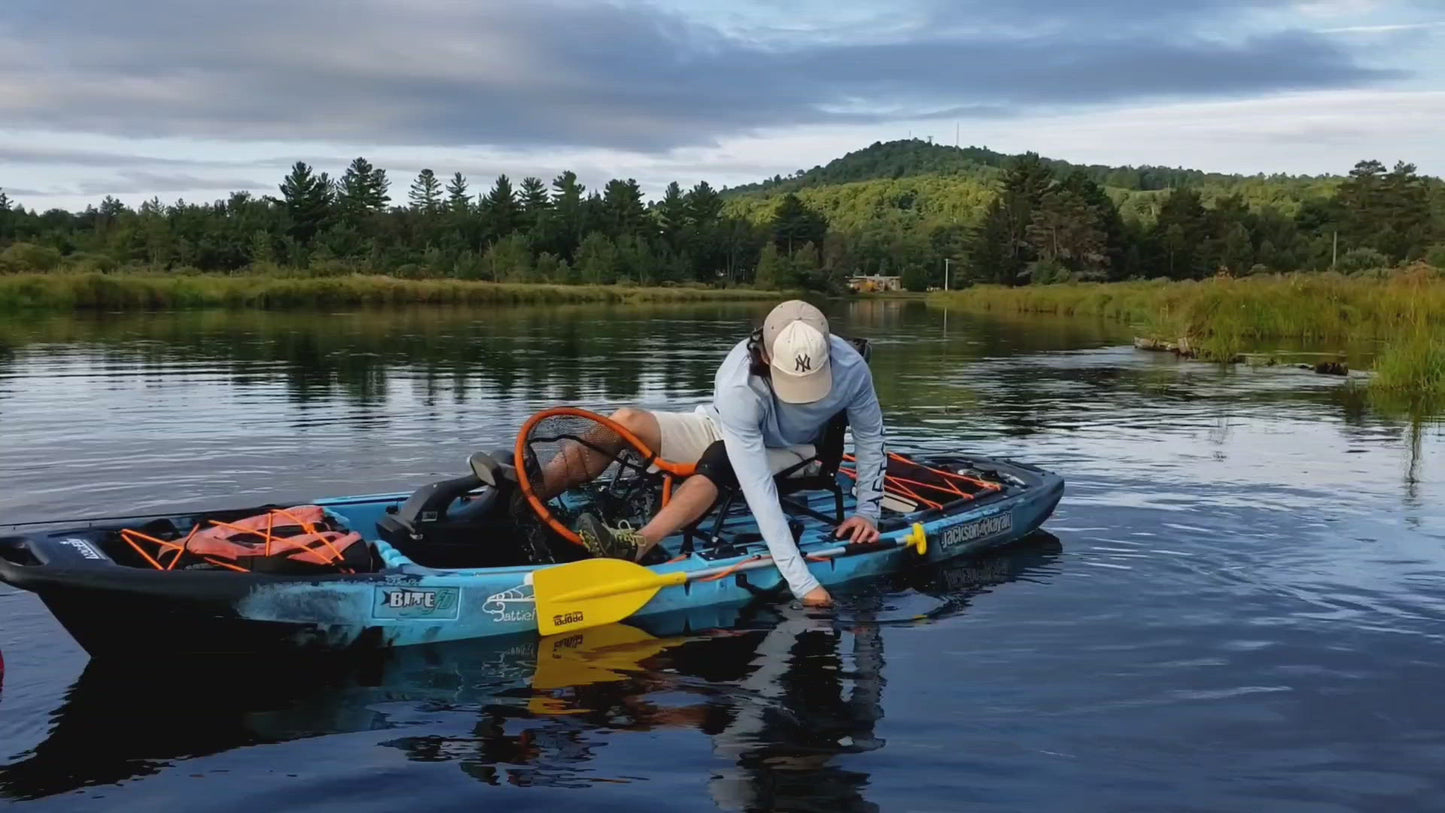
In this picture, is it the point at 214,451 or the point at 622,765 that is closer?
the point at 622,765

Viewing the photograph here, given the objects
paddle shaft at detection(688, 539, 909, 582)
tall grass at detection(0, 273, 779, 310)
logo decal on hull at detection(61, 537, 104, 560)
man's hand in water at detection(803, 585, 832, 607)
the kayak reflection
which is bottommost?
the kayak reflection

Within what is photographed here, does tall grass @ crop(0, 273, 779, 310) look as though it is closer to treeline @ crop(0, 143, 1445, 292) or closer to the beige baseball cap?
treeline @ crop(0, 143, 1445, 292)

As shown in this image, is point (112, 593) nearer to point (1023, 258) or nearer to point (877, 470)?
point (877, 470)

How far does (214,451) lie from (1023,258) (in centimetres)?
9140

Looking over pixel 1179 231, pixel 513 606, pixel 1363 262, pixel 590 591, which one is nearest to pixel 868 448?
pixel 590 591

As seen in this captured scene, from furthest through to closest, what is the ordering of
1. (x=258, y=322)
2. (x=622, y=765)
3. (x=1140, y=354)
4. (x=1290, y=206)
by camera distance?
(x=1290, y=206) → (x=258, y=322) → (x=1140, y=354) → (x=622, y=765)

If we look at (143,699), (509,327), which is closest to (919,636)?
(143,699)

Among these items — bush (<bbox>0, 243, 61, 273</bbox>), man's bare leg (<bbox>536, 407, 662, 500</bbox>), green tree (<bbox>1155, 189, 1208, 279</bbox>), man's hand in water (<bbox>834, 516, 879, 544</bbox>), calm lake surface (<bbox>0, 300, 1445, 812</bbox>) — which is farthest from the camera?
green tree (<bbox>1155, 189, 1208, 279</bbox>)

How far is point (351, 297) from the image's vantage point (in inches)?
2391

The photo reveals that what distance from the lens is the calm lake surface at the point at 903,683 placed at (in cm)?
485

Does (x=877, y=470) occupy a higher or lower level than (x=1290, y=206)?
lower

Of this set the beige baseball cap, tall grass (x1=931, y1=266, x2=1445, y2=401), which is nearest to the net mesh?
the beige baseball cap

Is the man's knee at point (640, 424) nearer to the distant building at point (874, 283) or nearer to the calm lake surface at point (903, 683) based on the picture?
the calm lake surface at point (903, 683)

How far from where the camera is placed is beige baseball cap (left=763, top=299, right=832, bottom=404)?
681cm
